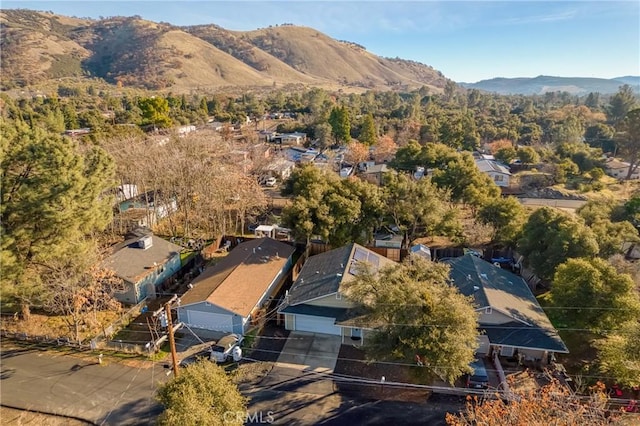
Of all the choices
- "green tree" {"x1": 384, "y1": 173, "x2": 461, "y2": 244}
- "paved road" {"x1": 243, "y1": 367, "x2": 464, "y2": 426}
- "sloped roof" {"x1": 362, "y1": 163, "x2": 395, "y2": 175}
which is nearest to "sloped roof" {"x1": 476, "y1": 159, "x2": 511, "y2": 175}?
"sloped roof" {"x1": 362, "y1": 163, "x2": 395, "y2": 175}

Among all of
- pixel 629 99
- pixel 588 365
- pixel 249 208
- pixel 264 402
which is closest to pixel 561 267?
pixel 588 365

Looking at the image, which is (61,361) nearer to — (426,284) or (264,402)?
(264,402)

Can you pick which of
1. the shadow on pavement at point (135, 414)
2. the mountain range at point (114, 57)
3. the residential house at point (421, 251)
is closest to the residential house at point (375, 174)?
the residential house at point (421, 251)

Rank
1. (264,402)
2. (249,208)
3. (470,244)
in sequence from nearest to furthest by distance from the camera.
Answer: (264,402)
(470,244)
(249,208)

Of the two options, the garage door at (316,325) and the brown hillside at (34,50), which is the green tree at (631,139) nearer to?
the garage door at (316,325)

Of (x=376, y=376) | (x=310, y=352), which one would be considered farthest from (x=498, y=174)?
(x=310, y=352)

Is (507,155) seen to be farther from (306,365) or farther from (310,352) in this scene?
(306,365)

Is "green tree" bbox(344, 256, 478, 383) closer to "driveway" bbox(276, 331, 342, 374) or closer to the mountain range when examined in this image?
"driveway" bbox(276, 331, 342, 374)
